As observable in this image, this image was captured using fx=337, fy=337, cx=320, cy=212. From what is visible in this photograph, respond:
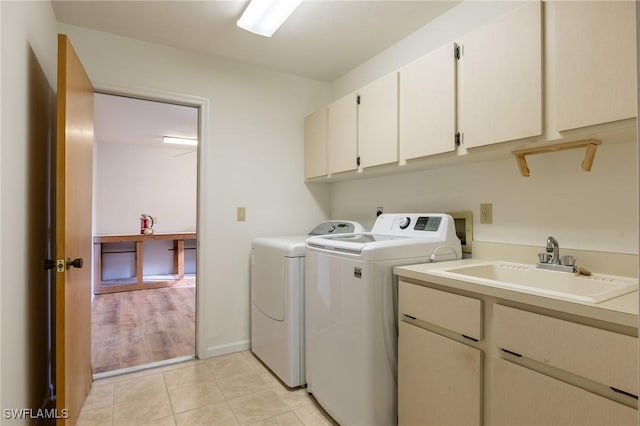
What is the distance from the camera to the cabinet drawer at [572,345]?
0.89 m

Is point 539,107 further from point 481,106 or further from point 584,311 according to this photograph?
point 584,311

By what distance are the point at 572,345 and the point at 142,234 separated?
5462 mm

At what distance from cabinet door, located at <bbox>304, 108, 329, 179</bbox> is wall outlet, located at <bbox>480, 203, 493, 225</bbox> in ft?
3.95

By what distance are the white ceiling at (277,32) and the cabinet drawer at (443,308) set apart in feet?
5.36

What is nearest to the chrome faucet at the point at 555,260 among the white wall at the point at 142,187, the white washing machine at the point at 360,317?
the white washing machine at the point at 360,317

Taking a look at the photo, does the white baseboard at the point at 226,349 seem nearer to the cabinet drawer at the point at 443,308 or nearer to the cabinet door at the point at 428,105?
the cabinet drawer at the point at 443,308

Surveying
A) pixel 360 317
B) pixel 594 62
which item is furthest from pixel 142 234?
pixel 594 62

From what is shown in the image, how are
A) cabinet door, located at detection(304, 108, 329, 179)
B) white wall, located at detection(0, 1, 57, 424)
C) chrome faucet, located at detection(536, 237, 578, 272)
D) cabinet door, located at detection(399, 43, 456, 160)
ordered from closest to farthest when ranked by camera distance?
white wall, located at detection(0, 1, 57, 424) < chrome faucet, located at detection(536, 237, 578, 272) < cabinet door, located at detection(399, 43, 456, 160) < cabinet door, located at detection(304, 108, 329, 179)

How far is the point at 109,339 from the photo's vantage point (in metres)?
2.99

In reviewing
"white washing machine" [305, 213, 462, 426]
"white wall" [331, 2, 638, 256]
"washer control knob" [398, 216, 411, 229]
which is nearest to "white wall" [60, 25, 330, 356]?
"white wall" [331, 2, 638, 256]

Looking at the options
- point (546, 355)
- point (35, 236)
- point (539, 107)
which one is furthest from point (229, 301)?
point (539, 107)

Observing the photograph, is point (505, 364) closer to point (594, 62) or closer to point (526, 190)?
point (526, 190)

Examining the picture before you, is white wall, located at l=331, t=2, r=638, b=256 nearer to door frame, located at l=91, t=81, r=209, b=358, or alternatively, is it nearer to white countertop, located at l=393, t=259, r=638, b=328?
white countertop, located at l=393, t=259, r=638, b=328

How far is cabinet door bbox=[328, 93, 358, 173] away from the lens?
2350mm
